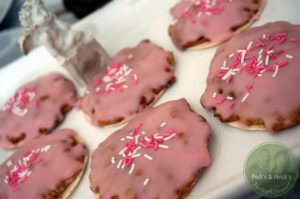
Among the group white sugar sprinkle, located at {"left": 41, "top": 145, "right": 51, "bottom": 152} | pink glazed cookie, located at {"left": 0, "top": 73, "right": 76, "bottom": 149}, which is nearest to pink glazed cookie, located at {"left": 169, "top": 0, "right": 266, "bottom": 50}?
pink glazed cookie, located at {"left": 0, "top": 73, "right": 76, "bottom": 149}

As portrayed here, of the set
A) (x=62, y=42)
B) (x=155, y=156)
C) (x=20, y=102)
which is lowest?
(x=155, y=156)

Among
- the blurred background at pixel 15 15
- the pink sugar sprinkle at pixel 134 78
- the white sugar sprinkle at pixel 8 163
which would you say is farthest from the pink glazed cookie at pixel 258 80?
the blurred background at pixel 15 15

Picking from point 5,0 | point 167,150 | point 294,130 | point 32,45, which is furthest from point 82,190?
point 5,0

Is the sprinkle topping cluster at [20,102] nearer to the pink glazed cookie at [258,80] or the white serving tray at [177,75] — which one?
the white serving tray at [177,75]

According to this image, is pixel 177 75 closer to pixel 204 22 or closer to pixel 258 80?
pixel 204 22

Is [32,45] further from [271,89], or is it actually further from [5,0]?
[271,89]

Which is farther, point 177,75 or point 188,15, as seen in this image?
point 188,15

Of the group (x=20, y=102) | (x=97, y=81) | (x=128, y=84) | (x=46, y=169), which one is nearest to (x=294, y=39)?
(x=128, y=84)
